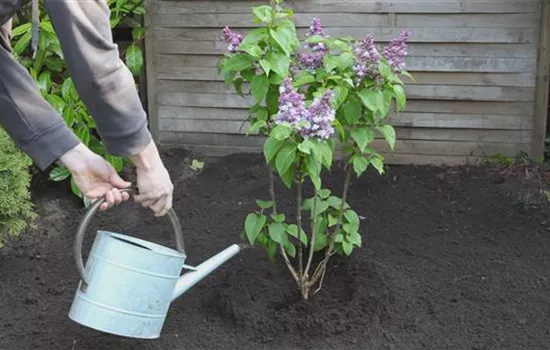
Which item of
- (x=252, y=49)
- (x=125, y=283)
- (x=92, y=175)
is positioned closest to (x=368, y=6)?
(x=252, y=49)

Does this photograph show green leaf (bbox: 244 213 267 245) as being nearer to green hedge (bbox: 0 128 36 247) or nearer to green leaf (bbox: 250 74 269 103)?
green leaf (bbox: 250 74 269 103)

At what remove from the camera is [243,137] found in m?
5.48

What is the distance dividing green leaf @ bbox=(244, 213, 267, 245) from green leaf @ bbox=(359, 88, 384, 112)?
0.65 meters

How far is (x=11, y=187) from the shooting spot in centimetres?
415

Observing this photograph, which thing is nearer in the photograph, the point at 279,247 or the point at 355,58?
the point at 355,58

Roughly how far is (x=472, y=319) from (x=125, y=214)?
6.17ft

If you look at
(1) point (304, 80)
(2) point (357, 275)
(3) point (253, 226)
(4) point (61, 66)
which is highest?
(1) point (304, 80)

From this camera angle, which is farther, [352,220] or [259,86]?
[352,220]

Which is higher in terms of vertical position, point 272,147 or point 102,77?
point 102,77

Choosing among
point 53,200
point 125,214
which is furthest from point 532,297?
point 53,200

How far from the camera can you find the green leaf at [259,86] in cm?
335

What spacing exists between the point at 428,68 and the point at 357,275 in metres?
1.65

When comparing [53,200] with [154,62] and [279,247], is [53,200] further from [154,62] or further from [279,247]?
[279,247]

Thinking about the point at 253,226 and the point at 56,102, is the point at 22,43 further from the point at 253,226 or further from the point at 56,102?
the point at 253,226
